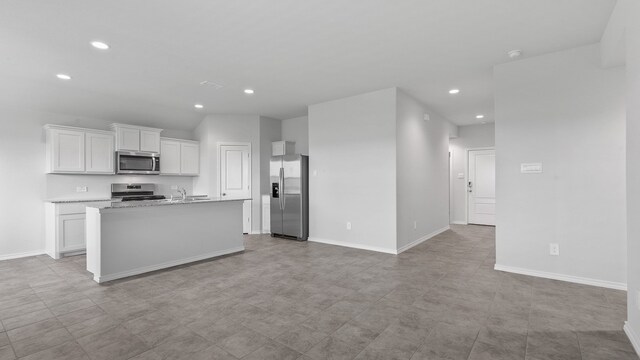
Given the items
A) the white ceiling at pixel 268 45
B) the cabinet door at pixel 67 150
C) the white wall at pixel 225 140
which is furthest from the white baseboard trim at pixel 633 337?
the cabinet door at pixel 67 150

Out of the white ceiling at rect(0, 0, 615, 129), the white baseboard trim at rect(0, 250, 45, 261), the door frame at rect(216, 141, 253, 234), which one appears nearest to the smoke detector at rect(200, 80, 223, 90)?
the white ceiling at rect(0, 0, 615, 129)

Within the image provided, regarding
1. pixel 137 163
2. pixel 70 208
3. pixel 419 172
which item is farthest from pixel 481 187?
pixel 70 208

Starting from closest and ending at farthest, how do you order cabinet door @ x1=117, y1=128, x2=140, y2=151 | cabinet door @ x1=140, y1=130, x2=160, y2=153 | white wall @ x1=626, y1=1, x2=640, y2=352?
white wall @ x1=626, y1=1, x2=640, y2=352, cabinet door @ x1=117, y1=128, x2=140, y2=151, cabinet door @ x1=140, y1=130, x2=160, y2=153

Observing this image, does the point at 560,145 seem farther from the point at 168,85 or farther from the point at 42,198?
the point at 42,198

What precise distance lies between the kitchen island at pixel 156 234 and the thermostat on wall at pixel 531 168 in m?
4.21

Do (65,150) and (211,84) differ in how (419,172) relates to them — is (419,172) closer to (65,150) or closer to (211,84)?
(211,84)

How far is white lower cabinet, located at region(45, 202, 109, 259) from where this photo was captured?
190 inches

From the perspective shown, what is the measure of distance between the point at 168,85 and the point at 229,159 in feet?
7.69

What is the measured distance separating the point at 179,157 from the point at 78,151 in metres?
1.79

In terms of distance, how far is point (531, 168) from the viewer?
3.66m

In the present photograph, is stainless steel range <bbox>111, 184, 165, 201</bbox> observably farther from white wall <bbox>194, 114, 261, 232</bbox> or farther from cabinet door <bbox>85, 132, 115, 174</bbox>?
white wall <bbox>194, 114, 261, 232</bbox>

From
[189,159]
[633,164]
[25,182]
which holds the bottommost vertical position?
[25,182]

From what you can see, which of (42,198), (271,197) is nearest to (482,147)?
(271,197)

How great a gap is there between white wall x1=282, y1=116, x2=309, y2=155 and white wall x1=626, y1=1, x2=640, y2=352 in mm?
5459
